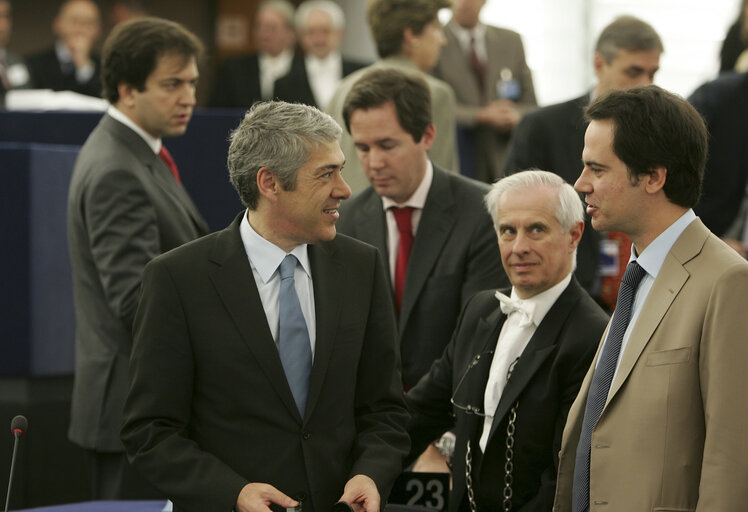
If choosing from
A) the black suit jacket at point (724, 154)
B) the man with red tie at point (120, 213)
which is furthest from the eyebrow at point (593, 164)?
the black suit jacket at point (724, 154)

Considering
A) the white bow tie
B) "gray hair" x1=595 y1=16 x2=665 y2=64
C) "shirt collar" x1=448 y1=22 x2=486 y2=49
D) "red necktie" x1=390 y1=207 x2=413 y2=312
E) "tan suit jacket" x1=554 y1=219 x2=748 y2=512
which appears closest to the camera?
"tan suit jacket" x1=554 y1=219 x2=748 y2=512

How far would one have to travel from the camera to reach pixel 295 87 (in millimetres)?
8172

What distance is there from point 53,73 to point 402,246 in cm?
544

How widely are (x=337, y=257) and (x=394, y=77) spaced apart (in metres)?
1.28

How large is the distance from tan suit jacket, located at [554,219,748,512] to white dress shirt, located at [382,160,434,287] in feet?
4.81

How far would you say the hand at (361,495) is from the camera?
2975 millimetres

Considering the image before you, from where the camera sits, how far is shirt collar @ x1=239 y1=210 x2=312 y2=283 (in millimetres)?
3088

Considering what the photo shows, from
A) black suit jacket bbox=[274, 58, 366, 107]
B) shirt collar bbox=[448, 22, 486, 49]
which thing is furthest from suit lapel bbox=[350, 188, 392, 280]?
black suit jacket bbox=[274, 58, 366, 107]

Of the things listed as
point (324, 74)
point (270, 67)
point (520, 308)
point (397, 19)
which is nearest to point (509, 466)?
point (520, 308)

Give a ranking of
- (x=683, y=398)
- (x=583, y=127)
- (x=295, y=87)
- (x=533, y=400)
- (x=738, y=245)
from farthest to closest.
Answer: (x=295, y=87), (x=738, y=245), (x=583, y=127), (x=533, y=400), (x=683, y=398)

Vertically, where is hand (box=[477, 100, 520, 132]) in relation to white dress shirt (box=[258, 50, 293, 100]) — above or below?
below

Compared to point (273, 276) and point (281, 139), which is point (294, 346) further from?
point (281, 139)

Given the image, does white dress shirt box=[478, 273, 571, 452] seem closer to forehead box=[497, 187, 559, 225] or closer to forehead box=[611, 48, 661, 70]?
forehead box=[497, 187, 559, 225]

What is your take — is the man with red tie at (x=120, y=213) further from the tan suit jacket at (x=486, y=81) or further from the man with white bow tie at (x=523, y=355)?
the tan suit jacket at (x=486, y=81)
